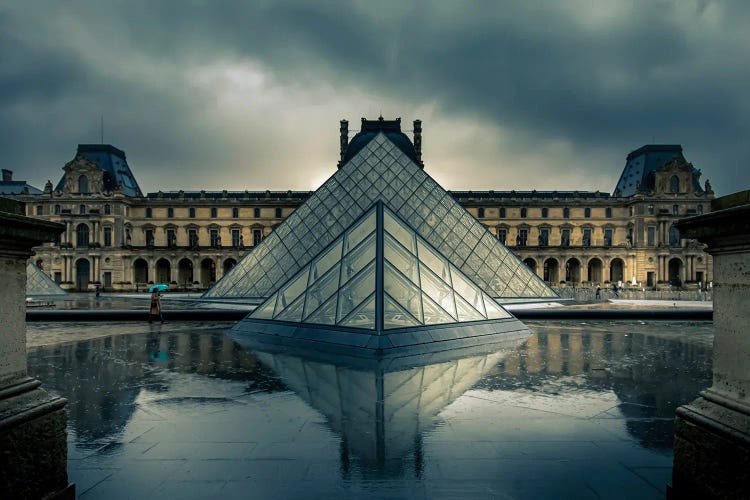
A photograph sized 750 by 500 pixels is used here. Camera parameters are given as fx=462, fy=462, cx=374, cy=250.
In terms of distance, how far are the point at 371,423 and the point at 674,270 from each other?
214 feet

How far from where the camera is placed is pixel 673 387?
20.6 feet

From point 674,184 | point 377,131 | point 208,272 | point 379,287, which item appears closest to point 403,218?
point 379,287

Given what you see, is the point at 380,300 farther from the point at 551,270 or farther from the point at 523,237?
the point at 551,270

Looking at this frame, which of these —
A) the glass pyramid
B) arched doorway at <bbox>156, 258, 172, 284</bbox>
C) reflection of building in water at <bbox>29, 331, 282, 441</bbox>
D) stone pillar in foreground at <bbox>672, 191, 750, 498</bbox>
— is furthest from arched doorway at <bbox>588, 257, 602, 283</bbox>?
stone pillar in foreground at <bbox>672, 191, 750, 498</bbox>

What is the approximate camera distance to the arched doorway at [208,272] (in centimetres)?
5888

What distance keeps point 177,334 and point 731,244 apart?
12.3 m

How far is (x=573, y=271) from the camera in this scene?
61.1 metres

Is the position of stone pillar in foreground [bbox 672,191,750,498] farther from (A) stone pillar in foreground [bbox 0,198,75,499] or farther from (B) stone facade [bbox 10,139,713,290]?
(B) stone facade [bbox 10,139,713,290]

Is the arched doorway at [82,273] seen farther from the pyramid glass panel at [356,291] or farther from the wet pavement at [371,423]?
the pyramid glass panel at [356,291]

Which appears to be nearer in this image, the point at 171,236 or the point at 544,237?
the point at 171,236

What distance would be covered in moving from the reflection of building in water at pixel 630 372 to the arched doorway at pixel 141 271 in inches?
2273

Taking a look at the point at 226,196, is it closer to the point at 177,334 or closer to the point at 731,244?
the point at 177,334

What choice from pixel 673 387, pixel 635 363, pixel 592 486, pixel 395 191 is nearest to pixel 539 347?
pixel 635 363

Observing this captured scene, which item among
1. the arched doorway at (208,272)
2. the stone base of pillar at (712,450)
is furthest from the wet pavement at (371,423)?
the arched doorway at (208,272)
